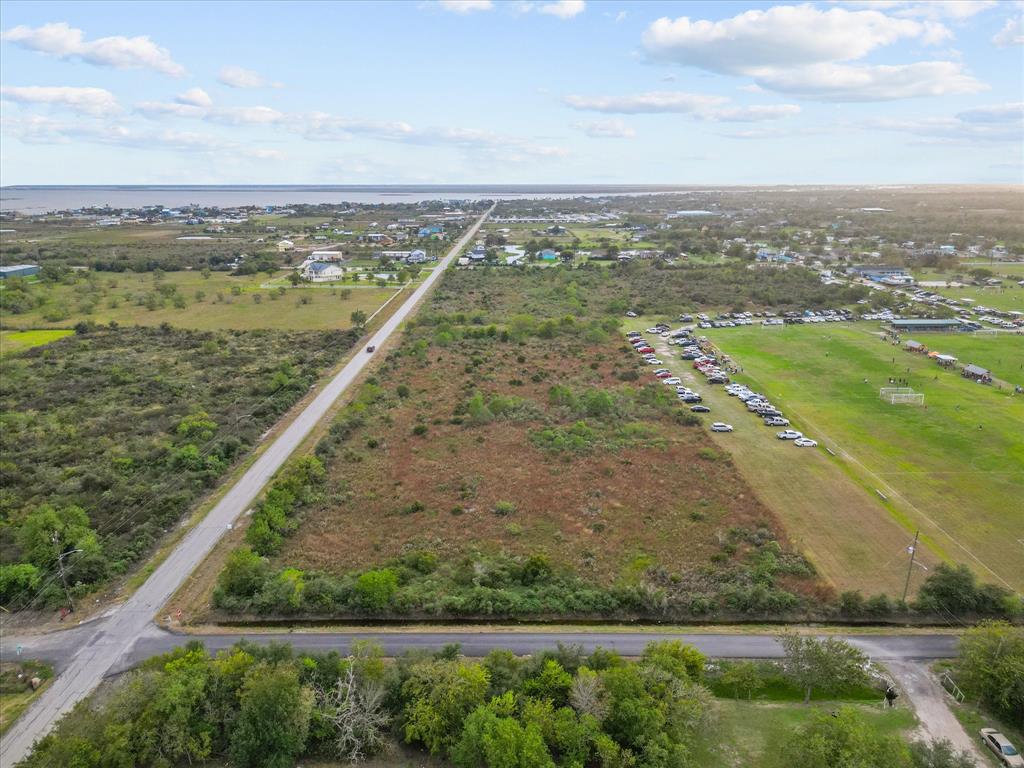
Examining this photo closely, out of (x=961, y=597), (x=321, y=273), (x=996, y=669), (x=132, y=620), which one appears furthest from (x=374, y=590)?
(x=321, y=273)

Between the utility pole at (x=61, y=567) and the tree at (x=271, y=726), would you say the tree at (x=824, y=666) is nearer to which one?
the tree at (x=271, y=726)

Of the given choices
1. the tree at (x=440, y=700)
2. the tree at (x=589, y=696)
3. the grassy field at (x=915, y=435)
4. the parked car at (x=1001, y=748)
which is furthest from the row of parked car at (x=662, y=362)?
the tree at (x=440, y=700)

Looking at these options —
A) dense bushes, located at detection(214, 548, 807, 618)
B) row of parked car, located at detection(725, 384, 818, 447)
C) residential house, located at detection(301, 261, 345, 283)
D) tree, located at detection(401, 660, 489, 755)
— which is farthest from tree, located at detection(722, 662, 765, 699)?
residential house, located at detection(301, 261, 345, 283)

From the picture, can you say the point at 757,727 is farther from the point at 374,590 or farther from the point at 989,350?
the point at 989,350

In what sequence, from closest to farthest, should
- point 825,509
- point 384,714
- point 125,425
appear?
point 384,714, point 825,509, point 125,425

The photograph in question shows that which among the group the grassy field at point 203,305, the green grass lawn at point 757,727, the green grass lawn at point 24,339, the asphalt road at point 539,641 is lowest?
the green grass lawn at point 757,727
